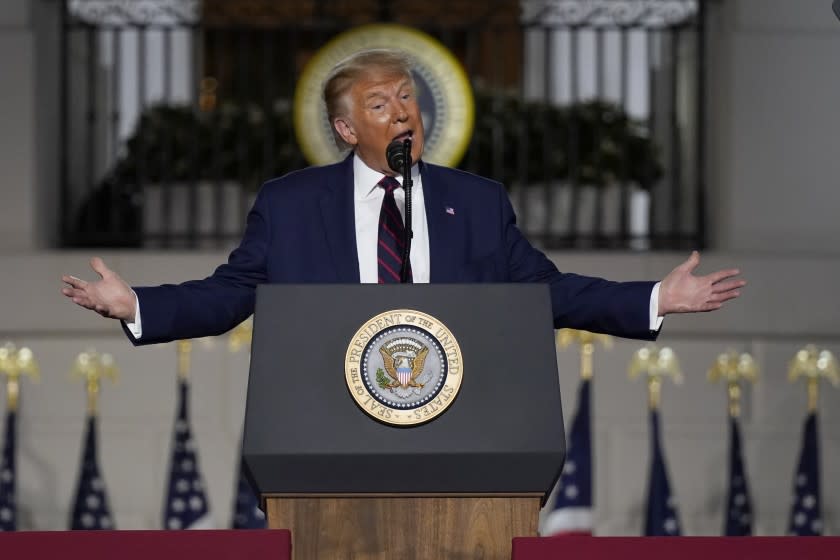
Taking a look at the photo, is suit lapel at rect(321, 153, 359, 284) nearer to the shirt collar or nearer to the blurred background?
the shirt collar

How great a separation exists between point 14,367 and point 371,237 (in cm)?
337

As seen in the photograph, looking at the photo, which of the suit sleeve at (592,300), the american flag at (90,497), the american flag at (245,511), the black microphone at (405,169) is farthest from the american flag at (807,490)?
the black microphone at (405,169)

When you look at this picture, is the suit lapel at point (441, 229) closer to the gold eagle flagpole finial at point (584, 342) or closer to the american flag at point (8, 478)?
the gold eagle flagpole finial at point (584, 342)

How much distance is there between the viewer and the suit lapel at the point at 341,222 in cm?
281

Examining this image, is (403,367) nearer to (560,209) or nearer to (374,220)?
(374,220)

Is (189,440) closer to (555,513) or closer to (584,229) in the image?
(555,513)

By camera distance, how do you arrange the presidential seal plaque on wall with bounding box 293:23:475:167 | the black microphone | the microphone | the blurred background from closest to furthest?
the black microphone, the microphone, the blurred background, the presidential seal plaque on wall with bounding box 293:23:475:167

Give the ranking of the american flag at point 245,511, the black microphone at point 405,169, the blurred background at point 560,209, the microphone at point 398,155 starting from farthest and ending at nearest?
1. the blurred background at point 560,209
2. the american flag at point 245,511
3. the microphone at point 398,155
4. the black microphone at point 405,169

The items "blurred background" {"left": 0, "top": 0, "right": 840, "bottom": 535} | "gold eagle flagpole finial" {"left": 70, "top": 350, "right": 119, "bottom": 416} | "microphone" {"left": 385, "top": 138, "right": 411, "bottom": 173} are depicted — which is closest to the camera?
"microphone" {"left": 385, "top": 138, "right": 411, "bottom": 173}

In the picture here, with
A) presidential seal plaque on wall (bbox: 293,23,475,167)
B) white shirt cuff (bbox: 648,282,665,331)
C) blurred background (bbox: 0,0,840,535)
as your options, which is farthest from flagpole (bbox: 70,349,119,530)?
white shirt cuff (bbox: 648,282,665,331)

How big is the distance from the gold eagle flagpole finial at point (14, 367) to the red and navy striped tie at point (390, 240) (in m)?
3.37

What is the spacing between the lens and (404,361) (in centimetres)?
234

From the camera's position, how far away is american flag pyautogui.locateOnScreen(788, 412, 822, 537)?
18.8ft

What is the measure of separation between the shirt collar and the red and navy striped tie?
0.17ft
